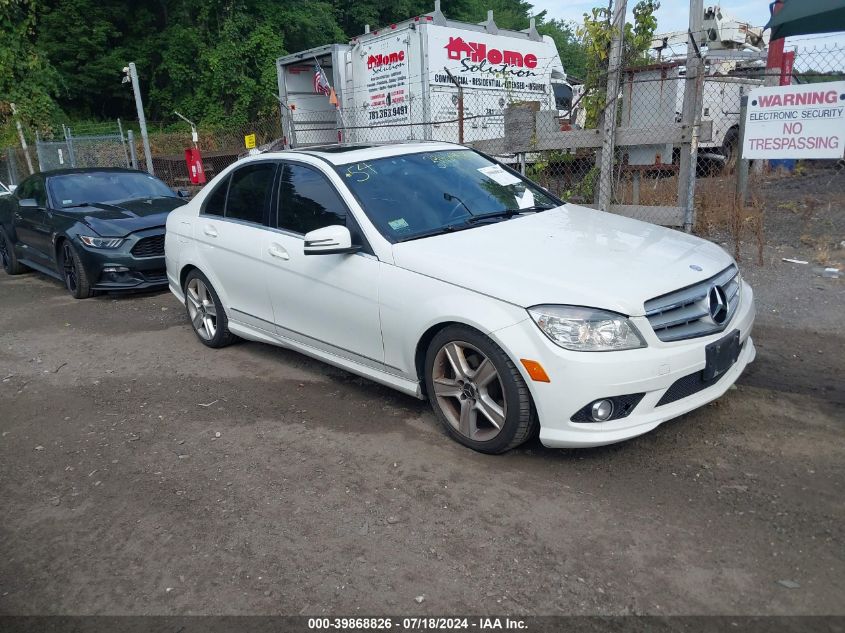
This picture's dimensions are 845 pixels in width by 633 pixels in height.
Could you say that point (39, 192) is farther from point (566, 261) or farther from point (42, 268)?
point (566, 261)

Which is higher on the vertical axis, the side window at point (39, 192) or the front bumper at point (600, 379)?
the side window at point (39, 192)

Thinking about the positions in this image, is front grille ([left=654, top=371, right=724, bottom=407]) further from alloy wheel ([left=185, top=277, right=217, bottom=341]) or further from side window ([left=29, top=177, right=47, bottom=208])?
side window ([left=29, top=177, right=47, bottom=208])

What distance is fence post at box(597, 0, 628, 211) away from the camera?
7.52 m

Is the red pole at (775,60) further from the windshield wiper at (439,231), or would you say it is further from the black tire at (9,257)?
the black tire at (9,257)

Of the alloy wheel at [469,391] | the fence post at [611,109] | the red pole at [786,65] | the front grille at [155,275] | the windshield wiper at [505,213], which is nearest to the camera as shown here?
the alloy wheel at [469,391]

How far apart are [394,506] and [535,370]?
0.97 meters

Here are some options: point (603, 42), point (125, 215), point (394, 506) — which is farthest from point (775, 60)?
point (394, 506)

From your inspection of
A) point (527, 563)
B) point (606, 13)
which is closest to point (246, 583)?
point (527, 563)

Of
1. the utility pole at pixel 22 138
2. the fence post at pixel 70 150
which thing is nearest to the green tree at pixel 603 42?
the fence post at pixel 70 150

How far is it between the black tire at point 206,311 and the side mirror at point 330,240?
1859 millimetres

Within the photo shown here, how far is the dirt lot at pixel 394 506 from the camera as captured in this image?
2.75 metres

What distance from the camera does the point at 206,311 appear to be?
19.8ft

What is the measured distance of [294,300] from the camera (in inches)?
189

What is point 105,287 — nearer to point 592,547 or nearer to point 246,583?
point 246,583
